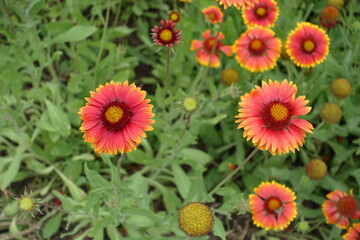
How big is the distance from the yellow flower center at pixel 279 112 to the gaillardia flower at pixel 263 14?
1038 mm

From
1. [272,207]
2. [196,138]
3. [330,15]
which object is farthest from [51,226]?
[330,15]

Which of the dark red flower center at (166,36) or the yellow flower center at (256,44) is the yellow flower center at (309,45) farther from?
the dark red flower center at (166,36)

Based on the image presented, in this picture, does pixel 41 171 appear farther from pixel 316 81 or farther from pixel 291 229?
pixel 316 81

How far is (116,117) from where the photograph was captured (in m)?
1.45

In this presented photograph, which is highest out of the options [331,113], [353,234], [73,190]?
[331,113]

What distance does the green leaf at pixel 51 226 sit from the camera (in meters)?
2.45

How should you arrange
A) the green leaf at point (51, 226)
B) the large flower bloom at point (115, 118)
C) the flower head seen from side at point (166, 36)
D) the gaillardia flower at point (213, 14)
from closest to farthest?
the large flower bloom at point (115, 118) < the flower head seen from side at point (166, 36) < the green leaf at point (51, 226) < the gaillardia flower at point (213, 14)

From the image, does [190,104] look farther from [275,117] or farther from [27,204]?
[27,204]

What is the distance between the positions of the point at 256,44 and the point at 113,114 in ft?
4.19

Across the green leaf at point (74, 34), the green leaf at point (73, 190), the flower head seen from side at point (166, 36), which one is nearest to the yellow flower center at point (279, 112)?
the flower head seen from side at point (166, 36)

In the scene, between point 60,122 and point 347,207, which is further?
point 60,122

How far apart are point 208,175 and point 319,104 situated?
35.9 inches

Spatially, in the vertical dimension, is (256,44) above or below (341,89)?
above

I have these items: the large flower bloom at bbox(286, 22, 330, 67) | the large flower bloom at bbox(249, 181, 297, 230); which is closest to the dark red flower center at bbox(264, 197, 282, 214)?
the large flower bloom at bbox(249, 181, 297, 230)
